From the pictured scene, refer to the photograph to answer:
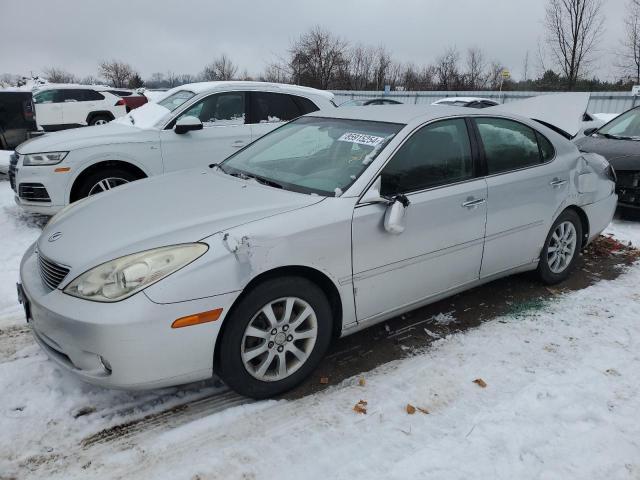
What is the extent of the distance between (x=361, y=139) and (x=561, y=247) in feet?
7.46

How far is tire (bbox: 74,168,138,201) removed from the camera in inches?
223

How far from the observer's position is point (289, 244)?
105 inches

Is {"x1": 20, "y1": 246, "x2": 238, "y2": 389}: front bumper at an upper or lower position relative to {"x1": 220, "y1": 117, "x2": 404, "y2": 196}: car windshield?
lower

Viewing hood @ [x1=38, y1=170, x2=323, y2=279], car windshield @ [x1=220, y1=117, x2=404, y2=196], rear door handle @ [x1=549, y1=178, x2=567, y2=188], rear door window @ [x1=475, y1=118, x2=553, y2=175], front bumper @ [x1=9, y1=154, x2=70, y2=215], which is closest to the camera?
hood @ [x1=38, y1=170, x2=323, y2=279]

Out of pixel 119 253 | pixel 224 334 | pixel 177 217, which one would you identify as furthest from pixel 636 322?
pixel 119 253

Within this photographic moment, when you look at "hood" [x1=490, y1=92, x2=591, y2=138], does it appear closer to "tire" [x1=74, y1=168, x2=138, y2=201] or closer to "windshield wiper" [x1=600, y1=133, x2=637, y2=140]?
"windshield wiper" [x1=600, y1=133, x2=637, y2=140]

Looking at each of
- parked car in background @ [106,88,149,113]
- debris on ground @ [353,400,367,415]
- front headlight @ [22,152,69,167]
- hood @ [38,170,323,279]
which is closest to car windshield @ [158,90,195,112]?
front headlight @ [22,152,69,167]

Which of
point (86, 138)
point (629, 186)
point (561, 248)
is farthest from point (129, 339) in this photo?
point (629, 186)

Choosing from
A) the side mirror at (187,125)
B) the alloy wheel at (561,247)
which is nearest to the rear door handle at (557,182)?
the alloy wheel at (561,247)

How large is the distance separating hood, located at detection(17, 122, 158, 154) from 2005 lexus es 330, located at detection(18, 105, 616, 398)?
243cm

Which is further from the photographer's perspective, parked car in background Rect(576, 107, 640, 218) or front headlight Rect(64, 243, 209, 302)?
parked car in background Rect(576, 107, 640, 218)

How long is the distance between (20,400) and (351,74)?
132 feet

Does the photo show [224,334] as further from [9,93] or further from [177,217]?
[9,93]

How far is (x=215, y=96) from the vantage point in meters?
6.25
